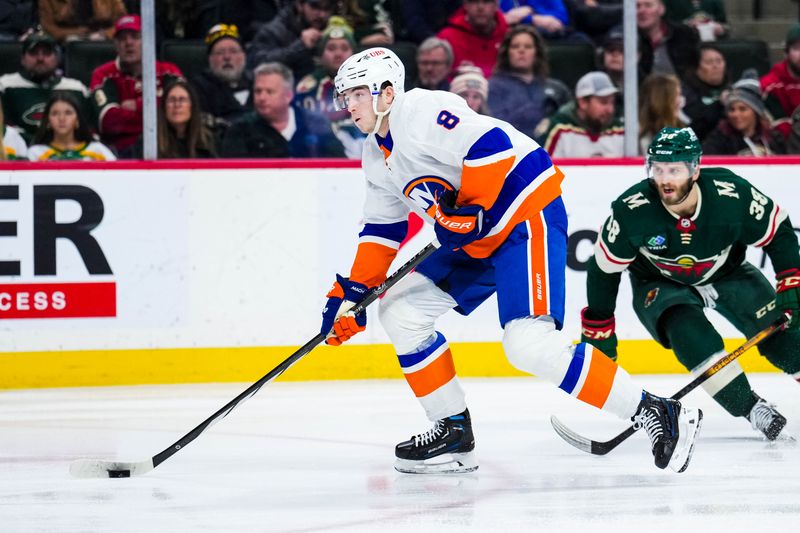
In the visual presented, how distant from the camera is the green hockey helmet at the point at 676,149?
12.4ft

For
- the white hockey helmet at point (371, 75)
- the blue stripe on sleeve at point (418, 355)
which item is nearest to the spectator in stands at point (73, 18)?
the white hockey helmet at point (371, 75)

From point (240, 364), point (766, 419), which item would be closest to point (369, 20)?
point (240, 364)

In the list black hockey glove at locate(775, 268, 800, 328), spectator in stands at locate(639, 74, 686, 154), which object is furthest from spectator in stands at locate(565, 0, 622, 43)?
black hockey glove at locate(775, 268, 800, 328)

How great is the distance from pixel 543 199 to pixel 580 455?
2.85 feet

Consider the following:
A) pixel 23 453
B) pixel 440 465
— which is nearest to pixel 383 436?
pixel 440 465

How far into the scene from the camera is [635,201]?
3.92 meters

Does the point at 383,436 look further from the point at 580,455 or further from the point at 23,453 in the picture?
the point at 23,453

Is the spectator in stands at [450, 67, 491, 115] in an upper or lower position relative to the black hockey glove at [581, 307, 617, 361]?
upper

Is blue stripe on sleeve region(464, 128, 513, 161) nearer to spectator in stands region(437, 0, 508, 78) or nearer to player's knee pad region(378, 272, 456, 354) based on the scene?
player's knee pad region(378, 272, 456, 354)

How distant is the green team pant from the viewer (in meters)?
3.94

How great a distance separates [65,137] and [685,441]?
10.5ft

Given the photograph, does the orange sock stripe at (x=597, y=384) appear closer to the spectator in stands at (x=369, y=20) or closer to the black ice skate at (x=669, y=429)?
the black ice skate at (x=669, y=429)

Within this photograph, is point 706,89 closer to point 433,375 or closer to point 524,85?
point 524,85

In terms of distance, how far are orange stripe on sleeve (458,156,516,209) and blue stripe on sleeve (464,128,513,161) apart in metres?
0.03
